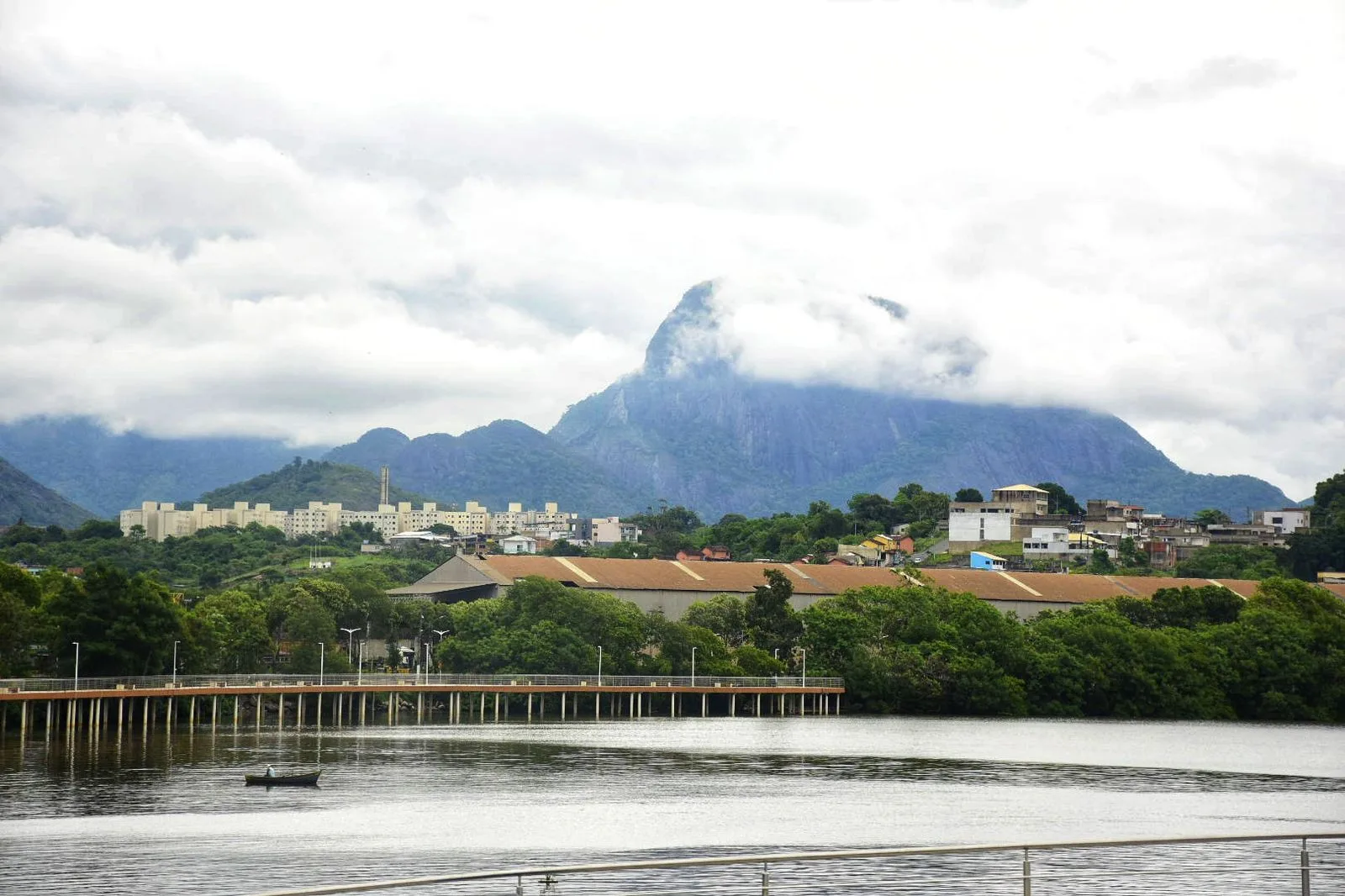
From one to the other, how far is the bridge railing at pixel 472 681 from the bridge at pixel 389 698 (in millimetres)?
91

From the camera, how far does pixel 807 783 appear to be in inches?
2800

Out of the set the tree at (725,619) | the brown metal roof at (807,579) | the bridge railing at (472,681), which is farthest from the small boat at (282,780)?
the brown metal roof at (807,579)

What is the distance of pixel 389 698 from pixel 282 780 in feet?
177

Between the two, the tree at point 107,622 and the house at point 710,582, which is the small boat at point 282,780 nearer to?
the tree at point 107,622

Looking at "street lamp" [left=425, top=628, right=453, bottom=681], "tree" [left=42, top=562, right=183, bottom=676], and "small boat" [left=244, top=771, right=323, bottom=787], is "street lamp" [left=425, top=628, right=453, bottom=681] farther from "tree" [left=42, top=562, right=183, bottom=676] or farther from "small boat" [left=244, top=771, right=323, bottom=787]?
"small boat" [left=244, top=771, right=323, bottom=787]

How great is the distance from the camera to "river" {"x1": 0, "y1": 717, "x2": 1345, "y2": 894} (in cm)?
4647

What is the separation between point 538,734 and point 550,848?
53.7m

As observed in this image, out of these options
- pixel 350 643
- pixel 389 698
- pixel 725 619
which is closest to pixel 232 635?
pixel 389 698

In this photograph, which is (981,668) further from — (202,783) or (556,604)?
(202,783)

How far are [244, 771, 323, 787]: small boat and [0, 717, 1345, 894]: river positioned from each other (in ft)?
2.77

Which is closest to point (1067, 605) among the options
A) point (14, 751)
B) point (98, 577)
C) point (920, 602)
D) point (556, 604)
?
point (920, 602)

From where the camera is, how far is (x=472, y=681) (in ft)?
382

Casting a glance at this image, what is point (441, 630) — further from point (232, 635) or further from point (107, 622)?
point (107, 622)

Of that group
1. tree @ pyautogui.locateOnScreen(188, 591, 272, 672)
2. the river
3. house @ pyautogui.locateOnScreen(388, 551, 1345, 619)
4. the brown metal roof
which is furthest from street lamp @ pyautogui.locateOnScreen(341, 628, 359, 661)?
the river
